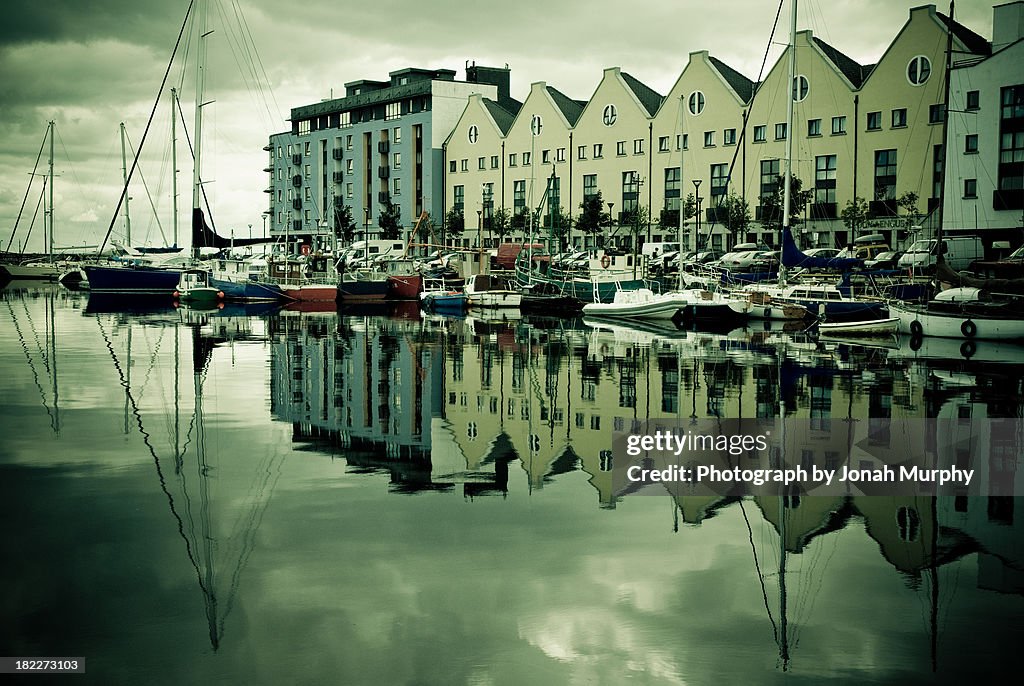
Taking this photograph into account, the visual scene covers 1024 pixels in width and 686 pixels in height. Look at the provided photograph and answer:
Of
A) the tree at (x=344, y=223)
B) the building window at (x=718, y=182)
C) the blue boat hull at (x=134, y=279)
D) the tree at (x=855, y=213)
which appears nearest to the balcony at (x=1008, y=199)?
the tree at (x=855, y=213)

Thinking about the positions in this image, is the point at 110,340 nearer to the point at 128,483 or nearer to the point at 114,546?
the point at 128,483

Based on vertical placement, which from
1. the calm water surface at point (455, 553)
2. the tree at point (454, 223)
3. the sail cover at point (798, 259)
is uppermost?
the tree at point (454, 223)

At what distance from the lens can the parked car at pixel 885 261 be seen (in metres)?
63.1

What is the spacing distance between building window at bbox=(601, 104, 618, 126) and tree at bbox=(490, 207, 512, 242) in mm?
13512

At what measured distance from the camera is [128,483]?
13578mm

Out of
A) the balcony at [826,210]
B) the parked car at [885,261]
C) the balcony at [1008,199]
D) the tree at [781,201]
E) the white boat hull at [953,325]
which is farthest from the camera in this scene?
the balcony at [826,210]

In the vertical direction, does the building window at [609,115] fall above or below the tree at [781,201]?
above

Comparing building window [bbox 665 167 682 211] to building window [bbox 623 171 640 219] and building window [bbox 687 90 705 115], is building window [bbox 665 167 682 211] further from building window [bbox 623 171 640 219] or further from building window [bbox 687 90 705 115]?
building window [bbox 687 90 705 115]

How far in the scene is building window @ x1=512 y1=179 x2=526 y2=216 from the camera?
343 ft

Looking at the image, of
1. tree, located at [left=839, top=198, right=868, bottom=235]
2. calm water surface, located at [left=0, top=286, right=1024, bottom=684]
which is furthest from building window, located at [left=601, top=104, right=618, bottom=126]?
calm water surface, located at [left=0, top=286, right=1024, bottom=684]

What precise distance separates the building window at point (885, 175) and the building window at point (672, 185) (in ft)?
57.4

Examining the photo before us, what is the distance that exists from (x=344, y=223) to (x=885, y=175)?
231 ft

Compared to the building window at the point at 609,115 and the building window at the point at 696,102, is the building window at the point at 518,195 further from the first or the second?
the building window at the point at 696,102

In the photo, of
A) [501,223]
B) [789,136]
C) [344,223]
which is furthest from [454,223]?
[789,136]
